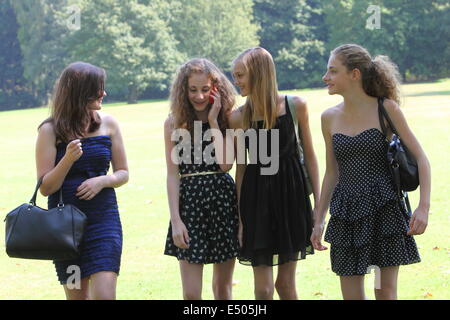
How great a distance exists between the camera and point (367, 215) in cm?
430

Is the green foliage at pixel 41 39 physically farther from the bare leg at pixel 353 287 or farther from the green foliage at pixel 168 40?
the bare leg at pixel 353 287

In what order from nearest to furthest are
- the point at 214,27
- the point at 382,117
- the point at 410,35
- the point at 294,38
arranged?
the point at 382,117
the point at 410,35
the point at 214,27
the point at 294,38

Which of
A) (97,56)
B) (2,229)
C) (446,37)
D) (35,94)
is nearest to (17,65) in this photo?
(35,94)

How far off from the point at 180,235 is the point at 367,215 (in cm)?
109

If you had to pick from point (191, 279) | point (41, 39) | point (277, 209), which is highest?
point (277, 209)

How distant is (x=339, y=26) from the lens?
72.2m

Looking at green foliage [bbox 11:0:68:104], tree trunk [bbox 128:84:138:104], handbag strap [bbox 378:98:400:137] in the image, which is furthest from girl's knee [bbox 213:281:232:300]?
green foliage [bbox 11:0:68:104]

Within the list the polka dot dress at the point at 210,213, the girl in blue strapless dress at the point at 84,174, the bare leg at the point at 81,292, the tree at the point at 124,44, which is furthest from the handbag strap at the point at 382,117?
the tree at the point at 124,44

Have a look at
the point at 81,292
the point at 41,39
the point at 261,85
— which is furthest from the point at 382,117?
the point at 41,39

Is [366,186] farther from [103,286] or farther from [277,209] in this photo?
[103,286]

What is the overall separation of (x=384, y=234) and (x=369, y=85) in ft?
2.84

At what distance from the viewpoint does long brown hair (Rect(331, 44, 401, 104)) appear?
443 cm

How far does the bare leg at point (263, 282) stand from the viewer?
450 centimetres

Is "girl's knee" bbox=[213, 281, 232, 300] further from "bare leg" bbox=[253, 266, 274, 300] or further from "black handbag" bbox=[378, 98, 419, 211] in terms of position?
"black handbag" bbox=[378, 98, 419, 211]
